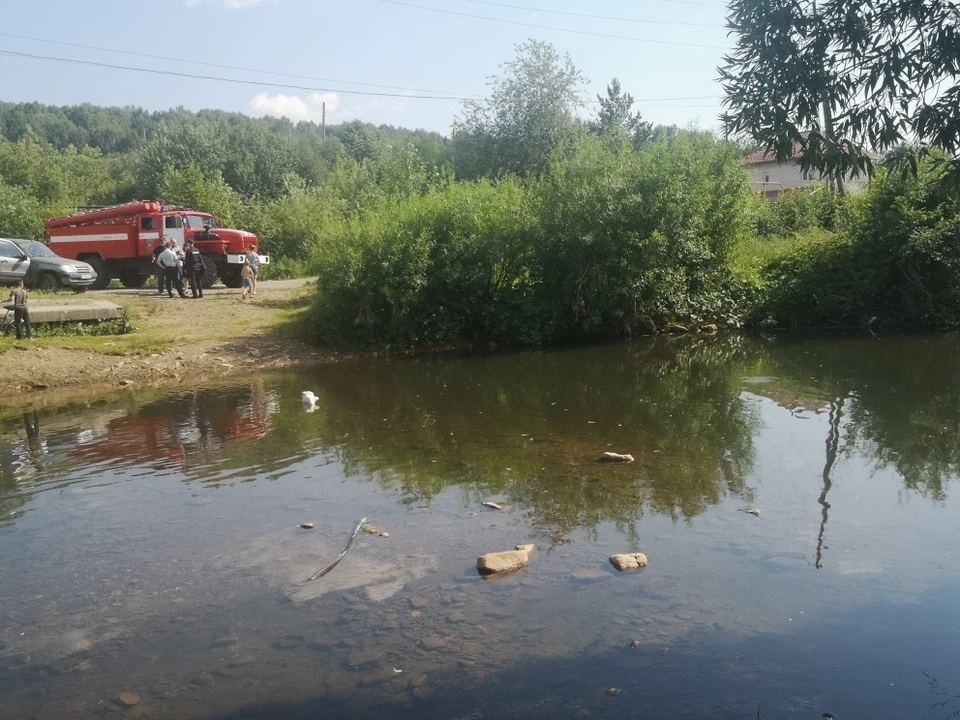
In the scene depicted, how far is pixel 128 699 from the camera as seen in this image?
5.02 metres

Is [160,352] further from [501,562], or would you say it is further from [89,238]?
[501,562]

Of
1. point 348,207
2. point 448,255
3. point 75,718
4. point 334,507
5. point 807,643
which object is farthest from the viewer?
point 348,207

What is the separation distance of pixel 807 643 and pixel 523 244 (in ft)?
55.8

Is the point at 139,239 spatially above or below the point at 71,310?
above

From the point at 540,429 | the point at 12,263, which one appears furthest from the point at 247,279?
the point at 540,429

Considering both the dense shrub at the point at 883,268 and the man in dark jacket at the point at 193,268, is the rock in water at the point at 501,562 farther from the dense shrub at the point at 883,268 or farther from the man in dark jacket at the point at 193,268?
the man in dark jacket at the point at 193,268

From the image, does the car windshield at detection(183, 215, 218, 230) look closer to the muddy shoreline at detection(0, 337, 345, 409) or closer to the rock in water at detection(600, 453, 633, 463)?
the muddy shoreline at detection(0, 337, 345, 409)

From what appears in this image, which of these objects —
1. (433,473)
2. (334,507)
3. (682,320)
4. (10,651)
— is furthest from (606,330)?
(10,651)

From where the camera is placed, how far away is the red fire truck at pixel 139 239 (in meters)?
27.4

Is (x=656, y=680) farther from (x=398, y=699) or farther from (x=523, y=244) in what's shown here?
(x=523, y=244)

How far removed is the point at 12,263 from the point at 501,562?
22.1 metres

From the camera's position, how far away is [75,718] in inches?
190

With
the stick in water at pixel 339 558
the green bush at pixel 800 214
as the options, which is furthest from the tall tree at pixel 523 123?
the stick in water at pixel 339 558

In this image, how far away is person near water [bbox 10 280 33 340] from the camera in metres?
17.2
